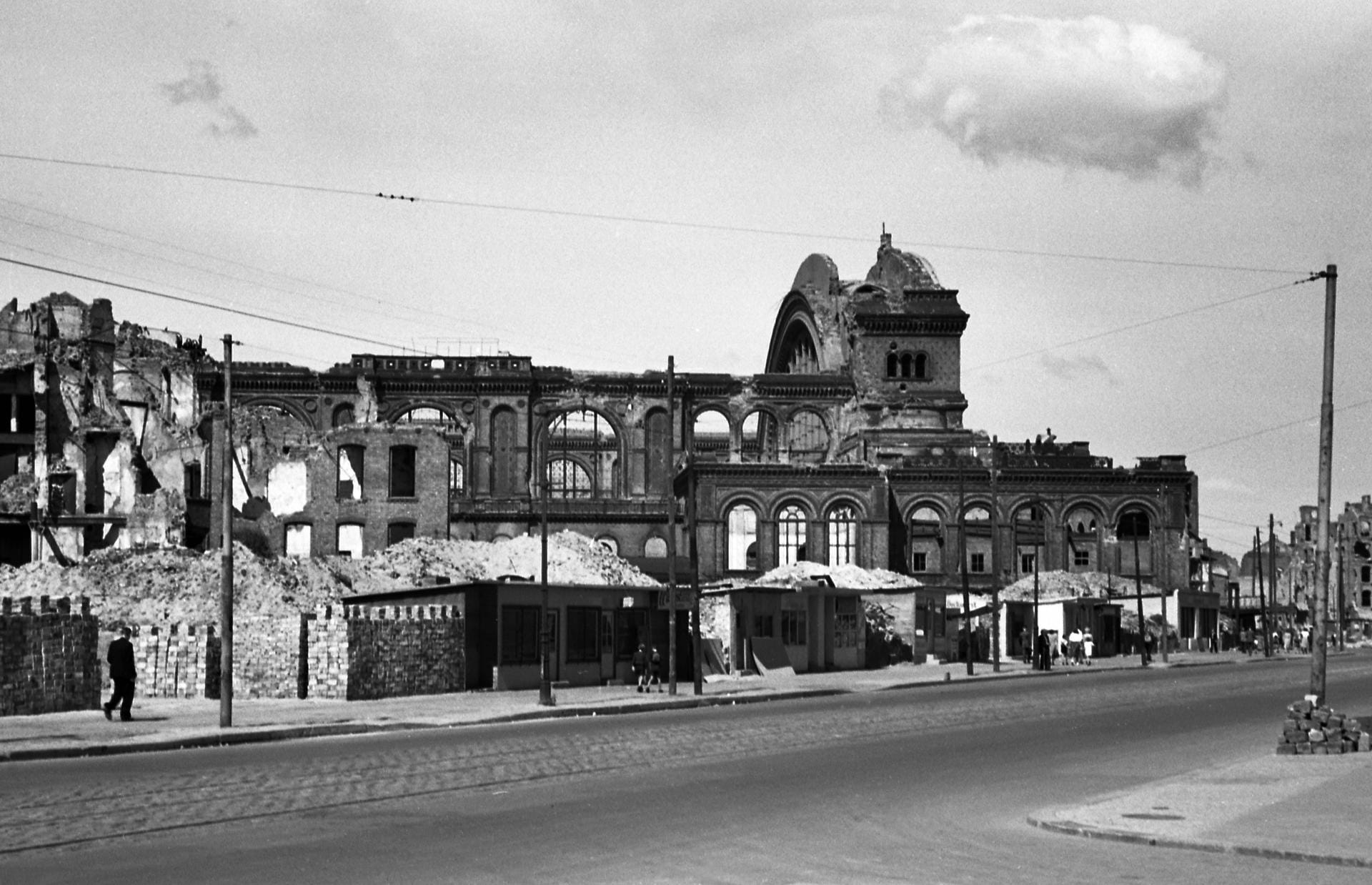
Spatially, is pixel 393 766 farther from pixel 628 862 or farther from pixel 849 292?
pixel 849 292

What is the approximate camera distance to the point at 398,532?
252 feet

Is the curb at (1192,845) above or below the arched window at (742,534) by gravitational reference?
below

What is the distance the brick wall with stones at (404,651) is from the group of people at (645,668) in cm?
448

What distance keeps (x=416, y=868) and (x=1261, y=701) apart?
30.8 m

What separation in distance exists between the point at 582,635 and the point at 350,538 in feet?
95.5

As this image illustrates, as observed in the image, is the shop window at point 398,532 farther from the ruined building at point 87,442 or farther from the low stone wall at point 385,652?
the low stone wall at point 385,652

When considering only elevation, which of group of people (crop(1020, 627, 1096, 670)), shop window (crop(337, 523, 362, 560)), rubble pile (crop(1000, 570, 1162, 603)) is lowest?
group of people (crop(1020, 627, 1096, 670))

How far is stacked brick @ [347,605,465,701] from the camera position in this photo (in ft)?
133

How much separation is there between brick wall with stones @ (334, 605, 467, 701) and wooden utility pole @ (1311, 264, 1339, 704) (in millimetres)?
21485

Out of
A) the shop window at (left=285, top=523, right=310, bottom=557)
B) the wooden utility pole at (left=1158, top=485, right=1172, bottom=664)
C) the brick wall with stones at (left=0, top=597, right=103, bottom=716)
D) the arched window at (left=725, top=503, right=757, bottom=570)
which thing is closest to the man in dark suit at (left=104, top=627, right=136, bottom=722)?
the brick wall with stones at (left=0, top=597, right=103, bottom=716)

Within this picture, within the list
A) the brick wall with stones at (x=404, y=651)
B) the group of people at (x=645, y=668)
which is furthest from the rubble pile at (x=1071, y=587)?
the brick wall with stones at (x=404, y=651)

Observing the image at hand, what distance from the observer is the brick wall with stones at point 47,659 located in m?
34.6

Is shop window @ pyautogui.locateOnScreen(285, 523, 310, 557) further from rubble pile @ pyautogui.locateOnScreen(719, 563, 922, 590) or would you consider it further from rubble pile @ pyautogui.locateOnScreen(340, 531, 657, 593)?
rubble pile @ pyautogui.locateOnScreen(719, 563, 922, 590)

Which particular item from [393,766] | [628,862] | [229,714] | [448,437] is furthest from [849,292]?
[628,862]
